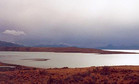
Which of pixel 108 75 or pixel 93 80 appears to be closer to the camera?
pixel 93 80

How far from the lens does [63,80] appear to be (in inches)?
454

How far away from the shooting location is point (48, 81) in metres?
11.4

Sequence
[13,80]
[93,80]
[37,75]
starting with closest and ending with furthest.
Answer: [93,80], [13,80], [37,75]

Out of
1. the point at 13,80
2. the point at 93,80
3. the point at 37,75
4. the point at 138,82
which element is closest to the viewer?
the point at 138,82

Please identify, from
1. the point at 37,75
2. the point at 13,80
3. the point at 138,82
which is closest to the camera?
the point at 138,82

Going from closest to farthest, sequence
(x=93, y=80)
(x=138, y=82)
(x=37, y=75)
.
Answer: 1. (x=138, y=82)
2. (x=93, y=80)
3. (x=37, y=75)

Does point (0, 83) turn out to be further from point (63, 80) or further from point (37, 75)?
point (63, 80)

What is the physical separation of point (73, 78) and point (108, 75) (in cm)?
264

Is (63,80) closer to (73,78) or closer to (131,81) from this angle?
(73,78)

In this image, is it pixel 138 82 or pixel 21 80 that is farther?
pixel 21 80

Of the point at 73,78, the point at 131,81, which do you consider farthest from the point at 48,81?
the point at 131,81

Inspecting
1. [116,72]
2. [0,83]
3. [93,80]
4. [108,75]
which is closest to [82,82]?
[93,80]

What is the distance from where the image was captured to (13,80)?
1209 centimetres

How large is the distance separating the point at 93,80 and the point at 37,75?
15.3 ft
